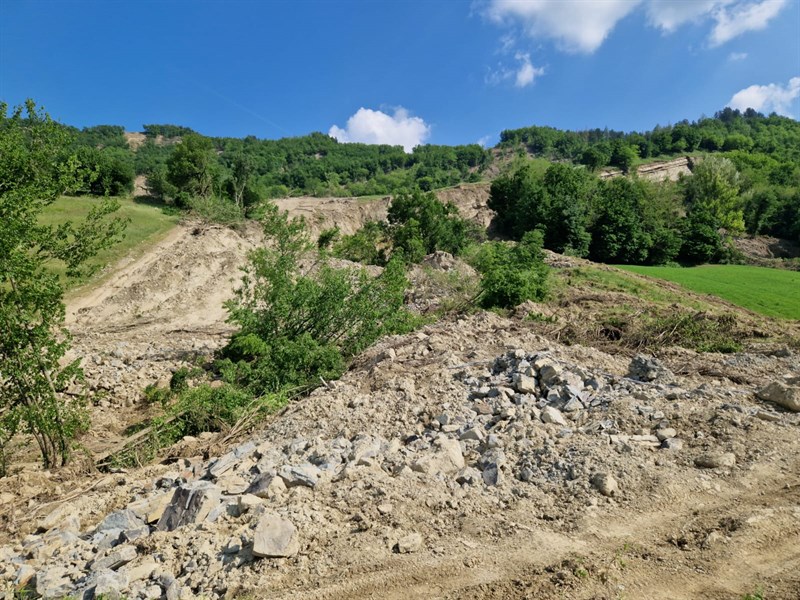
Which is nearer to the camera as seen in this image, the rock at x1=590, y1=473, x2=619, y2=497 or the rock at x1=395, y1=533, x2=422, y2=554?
the rock at x1=395, y1=533, x2=422, y2=554

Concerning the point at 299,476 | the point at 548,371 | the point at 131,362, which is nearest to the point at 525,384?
the point at 548,371

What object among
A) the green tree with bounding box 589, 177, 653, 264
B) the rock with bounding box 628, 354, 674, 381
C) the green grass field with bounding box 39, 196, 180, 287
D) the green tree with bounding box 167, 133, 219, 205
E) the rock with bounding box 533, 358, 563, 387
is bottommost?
the rock with bounding box 628, 354, 674, 381

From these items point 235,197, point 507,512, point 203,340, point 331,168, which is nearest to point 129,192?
point 235,197

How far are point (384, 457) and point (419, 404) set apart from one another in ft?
5.68

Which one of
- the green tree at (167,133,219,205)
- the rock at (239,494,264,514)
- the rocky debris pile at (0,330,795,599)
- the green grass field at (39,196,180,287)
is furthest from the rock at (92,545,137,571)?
the green tree at (167,133,219,205)

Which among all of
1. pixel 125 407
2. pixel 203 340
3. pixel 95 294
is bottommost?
pixel 125 407

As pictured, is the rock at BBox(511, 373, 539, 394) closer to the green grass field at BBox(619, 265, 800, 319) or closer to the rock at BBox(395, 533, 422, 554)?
the rock at BBox(395, 533, 422, 554)

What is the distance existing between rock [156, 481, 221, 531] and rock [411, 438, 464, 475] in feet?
7.65

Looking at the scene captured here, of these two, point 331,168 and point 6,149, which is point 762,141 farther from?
point 6,149

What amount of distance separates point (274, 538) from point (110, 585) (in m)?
1.39

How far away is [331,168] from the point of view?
102 meters

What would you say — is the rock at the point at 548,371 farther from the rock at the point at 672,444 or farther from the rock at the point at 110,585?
the rock at the point at 110,585

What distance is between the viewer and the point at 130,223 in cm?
2423

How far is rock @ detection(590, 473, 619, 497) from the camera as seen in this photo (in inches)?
196
